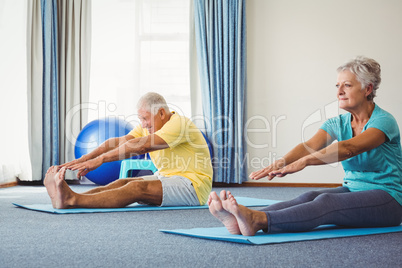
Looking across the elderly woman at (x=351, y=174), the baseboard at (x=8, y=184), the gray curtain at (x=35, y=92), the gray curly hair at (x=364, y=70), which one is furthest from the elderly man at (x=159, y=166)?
the gray curtain at (x=35, y=92)

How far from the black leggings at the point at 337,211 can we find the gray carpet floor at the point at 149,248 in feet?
0.31

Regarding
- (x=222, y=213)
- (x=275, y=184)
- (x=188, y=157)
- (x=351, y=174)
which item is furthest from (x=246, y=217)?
(x=275, y=184)

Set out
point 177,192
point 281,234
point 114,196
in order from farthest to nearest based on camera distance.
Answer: point 177,192 → point 114,196 → point 281,234

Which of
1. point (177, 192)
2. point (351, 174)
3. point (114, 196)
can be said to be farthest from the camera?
point (177, 192)

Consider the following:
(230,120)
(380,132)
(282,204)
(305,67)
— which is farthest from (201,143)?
(305,67)

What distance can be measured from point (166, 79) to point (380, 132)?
12.4ft

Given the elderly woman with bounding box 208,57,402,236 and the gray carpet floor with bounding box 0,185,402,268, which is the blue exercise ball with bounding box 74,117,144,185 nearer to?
the gray carpet floor with bounding box 0,185,402,268

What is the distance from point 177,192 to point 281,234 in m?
1.18

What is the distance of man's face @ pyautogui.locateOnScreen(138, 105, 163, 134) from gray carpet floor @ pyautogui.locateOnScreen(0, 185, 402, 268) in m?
0.76

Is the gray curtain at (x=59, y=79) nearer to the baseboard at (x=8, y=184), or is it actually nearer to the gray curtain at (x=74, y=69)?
the gray curtain at (x=74, y=69)

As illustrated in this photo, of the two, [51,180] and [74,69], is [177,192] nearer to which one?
[51,180]

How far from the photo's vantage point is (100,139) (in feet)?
17.2

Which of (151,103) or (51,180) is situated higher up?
(151,103)

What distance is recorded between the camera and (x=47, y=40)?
218 inches
